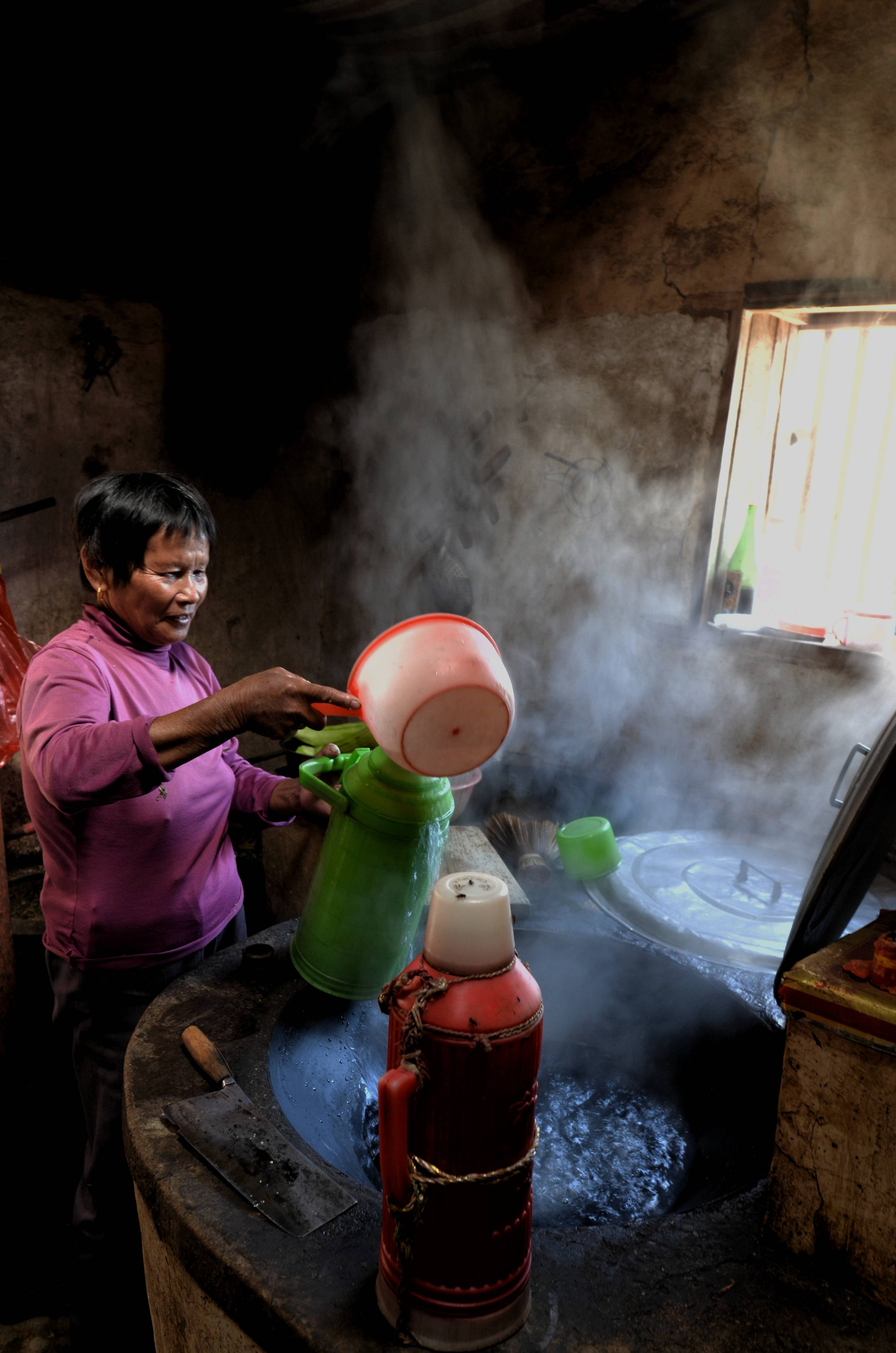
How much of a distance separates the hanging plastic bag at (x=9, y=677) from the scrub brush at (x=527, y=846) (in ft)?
6.92

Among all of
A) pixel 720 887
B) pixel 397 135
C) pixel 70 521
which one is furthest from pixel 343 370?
pixel 720 887

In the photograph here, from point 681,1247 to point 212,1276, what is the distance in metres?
0.77

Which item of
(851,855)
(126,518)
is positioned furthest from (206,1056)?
(851,855)

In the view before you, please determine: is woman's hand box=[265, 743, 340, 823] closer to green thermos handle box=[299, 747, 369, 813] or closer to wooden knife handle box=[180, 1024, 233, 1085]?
green thermos handle box=[299, 747, 369, 813]

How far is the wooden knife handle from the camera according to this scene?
66.6 inches

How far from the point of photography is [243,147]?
4.79 m

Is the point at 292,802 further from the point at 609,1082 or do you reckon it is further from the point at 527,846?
the point at 527,846

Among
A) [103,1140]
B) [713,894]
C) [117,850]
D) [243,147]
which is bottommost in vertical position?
[103,1140]

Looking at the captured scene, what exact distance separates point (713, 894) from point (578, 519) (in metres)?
2.15

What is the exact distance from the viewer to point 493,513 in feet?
14.9

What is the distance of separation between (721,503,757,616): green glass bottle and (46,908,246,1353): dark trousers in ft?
9.17

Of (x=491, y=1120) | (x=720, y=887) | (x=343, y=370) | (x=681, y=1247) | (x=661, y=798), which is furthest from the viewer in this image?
(x=343, y=370)

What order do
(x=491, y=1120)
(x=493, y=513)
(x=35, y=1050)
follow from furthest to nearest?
1. (x=493, y=513)
2. (x=35, y=1050)
3. (x=491, y=1120)

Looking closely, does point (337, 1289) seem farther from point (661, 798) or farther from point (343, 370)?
point (343, 370)
